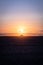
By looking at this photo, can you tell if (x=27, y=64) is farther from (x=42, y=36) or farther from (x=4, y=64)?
(x=42, y=36)

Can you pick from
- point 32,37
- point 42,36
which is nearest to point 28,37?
point 32,37

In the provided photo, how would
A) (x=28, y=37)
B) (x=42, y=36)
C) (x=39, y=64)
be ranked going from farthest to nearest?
(x=28, y=37) → (x=42, y=36) → (x=39, y=64)

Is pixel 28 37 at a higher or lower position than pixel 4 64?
higher

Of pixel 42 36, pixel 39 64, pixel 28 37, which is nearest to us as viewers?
pixel 39 64

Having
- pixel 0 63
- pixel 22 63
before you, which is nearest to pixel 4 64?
pixel 0 63

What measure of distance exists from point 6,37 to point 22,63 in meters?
18.2

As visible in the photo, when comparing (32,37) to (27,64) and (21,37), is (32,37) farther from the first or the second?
(27,64)

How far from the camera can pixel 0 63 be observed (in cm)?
887

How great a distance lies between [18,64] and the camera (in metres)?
8.73

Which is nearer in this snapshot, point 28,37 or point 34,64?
point 34,64

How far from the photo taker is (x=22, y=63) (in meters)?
8.92

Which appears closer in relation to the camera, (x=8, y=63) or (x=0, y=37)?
(x=8, y=63)

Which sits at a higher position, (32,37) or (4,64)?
(32,37)

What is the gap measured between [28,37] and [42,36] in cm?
241
